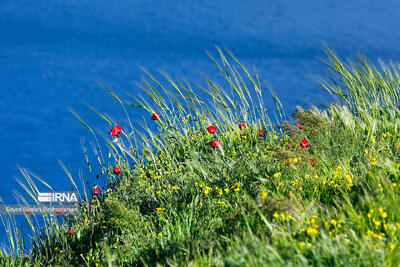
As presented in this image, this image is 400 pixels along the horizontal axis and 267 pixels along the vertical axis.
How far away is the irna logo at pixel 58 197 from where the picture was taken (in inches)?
213

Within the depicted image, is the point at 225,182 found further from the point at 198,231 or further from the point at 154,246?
the point at 154,246

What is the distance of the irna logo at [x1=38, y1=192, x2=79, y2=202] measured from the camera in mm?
5414

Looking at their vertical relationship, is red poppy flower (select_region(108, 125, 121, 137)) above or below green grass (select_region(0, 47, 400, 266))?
above

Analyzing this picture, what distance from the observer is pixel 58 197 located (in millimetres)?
5520

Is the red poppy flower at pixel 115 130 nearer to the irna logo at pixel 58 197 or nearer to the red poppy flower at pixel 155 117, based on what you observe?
the red poppy flower at pixel 155 117

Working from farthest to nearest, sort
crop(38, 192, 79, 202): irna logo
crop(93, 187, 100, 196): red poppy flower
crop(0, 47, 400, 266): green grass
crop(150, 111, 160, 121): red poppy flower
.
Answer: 1. crop(150, 111, 160, 121): red poppy flower
2. crop(93, 187, 100, 196): red poppy flower
3. crop(38, 192, 79, 202): irna logo
4. crop(0, 47, 400, 266): green grass

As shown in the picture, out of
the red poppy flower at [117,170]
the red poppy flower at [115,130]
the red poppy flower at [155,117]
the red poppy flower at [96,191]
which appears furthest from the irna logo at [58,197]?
the red poppy flower at [155,117]

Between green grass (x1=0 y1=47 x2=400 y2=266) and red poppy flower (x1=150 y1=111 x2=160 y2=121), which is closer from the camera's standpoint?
green grass (x1=0 y1=47 x2=400 y2=266)

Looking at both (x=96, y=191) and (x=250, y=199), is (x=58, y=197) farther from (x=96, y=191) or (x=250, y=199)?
(x=250, y=199)

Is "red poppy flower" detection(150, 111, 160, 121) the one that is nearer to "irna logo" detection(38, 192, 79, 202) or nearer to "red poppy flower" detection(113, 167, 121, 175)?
"red poppy flower" detection(113, 167, 121, 175)

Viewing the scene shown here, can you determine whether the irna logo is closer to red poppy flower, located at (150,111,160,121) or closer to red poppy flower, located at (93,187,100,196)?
red poppy flower, located at (93,187,100,196)

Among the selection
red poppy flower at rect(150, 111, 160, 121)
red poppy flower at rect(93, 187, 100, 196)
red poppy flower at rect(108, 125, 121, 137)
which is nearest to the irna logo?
red poppy flower at rect(93, 187, 100, 196)

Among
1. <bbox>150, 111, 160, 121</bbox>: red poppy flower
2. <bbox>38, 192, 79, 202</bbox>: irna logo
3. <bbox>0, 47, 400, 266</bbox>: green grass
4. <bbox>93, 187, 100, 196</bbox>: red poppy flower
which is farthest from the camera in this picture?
<bbox>150, 111, 160, 121</bbox>: red poppy flower

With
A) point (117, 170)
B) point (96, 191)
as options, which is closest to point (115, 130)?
point (117, 170)
